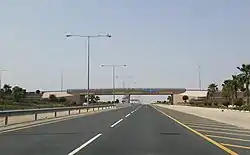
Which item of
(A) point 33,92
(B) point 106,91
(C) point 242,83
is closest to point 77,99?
(B) point 106,91

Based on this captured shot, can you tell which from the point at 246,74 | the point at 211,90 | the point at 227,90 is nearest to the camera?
the point at 246,74

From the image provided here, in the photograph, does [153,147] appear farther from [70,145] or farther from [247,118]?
[247,118]

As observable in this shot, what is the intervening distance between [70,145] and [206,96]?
152 metres

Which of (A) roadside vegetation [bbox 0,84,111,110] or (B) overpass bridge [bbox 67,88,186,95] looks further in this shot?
(B) overpass bridge [bbox 67,88,186,95]

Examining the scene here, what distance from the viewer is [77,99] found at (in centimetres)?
16062

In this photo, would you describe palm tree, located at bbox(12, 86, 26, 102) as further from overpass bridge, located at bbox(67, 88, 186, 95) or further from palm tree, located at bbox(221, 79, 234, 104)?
palm tree, located at bbox(221, 79, 234, 104)

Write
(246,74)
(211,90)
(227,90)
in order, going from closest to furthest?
(246,74) < (227,90) < (211,90)

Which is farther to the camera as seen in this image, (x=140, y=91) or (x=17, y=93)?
(x=140, y=91)

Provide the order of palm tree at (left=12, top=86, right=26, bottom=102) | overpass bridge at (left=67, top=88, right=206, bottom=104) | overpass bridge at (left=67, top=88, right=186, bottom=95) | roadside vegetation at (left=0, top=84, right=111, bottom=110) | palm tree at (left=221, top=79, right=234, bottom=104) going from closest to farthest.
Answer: roadside vegetation at (left=0, top=84, right=111, bottom=110) → palm tree at (left=12, top=86, right=26, bottom=102) → palm tree at (left=221, top=79, right=234, bottom=104) → overpass bridge at (left=67, top=88, right=206, bottom=104) → overpass bridge at (left=67, top=88, right=186, bottom=95)

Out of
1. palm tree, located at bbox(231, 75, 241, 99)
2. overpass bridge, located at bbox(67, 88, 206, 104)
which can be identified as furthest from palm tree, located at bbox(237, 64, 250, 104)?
overpass bridge, located at bbox(67, 88, 206, 104)

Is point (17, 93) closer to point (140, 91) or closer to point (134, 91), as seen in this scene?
point (134, 91)

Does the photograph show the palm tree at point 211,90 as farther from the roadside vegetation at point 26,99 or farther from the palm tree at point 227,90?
the roadside vegetation at point 26,99

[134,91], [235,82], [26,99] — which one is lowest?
[26,99]

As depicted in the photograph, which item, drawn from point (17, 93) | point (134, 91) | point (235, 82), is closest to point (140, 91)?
point (134, 91)
